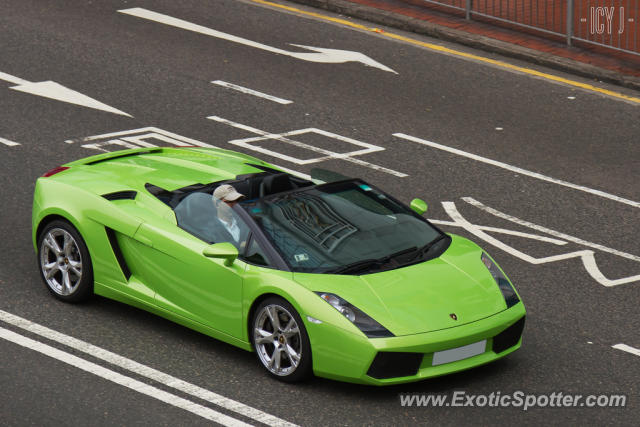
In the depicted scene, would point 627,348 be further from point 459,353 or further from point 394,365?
point 394,365

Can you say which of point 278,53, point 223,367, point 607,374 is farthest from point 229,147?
point 607,374

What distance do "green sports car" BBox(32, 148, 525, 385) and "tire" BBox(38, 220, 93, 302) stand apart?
0.04ft

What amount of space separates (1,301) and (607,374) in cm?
482

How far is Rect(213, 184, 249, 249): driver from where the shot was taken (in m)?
8.66

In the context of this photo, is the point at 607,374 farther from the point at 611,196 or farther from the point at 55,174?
the point at 55,174

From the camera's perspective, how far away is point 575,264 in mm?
10523

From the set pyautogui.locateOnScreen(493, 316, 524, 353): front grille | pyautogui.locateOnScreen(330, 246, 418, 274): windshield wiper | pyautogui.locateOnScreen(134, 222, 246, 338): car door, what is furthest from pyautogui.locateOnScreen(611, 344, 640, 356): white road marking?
pyautogui.locateOnScreen(134, 222, 246, 338): car door

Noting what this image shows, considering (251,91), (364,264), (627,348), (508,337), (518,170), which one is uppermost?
(364,264)

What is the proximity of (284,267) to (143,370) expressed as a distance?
1.27 m

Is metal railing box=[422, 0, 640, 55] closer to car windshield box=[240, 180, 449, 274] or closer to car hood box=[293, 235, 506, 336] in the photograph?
car windshield box=[240, 180, 449, 274]

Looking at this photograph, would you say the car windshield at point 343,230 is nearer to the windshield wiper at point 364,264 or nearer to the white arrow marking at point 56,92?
the windshield wiper at point 364,264

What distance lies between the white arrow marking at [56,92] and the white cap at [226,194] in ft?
18.5

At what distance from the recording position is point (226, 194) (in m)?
8.93

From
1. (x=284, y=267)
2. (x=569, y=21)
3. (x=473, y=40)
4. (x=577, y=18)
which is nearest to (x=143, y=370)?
(x=284, y=267)
